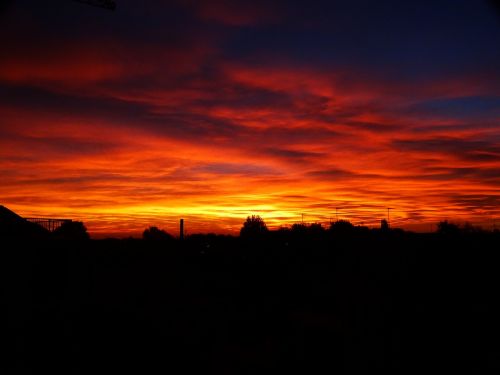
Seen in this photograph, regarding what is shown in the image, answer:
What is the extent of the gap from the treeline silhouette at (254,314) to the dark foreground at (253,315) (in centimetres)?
7

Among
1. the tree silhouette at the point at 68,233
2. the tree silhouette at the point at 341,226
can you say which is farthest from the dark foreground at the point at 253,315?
the tree silhouette at the point at 341,226

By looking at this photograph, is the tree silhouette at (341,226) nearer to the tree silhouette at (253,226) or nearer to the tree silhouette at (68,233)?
the tree silhouette at (253,226)

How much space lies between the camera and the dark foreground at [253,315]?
548 inches

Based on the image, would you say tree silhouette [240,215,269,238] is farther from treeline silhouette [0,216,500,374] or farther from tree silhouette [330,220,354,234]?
treeline silhouette [0,216,500,374]

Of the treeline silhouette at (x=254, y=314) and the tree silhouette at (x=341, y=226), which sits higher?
the tree silhouette at (x=341, y=226)

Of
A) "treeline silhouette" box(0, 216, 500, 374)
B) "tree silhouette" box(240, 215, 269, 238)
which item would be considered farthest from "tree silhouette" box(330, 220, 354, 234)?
"treeline silhouette" box(0, 216, 500, 374)

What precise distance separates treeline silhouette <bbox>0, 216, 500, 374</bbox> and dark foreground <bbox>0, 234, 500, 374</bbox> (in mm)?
71

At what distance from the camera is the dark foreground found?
1393 cm

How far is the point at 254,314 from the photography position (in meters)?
21.7

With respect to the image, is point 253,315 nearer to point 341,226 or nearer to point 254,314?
point 254,314

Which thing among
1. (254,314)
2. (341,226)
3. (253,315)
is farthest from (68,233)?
(341,226)

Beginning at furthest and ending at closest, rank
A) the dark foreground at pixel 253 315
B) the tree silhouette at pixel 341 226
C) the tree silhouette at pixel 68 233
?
the tree silhouette at pixel 341 226 < the tree silhouette at pixel 68 233 < the dark foreground at pixel 253 315

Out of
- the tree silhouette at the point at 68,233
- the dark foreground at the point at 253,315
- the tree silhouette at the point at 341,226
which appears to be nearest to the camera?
the dark foreground at the point at 253,315

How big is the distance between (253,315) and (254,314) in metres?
0.26
